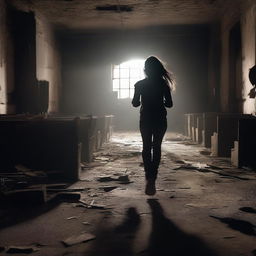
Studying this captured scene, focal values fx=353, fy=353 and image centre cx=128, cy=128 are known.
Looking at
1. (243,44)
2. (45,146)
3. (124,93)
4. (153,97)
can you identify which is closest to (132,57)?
(124,93)

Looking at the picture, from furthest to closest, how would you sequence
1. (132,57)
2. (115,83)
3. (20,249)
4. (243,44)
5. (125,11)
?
(115,83)
(132,57)
(125,11)
(243,44)
(20,249)

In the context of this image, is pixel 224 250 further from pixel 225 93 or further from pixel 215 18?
pixel 215 18

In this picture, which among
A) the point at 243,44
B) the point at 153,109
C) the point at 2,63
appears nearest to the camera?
the point at 153,109

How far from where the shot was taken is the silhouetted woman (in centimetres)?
426

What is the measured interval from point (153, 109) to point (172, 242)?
1.96m

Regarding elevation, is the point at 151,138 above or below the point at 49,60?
below

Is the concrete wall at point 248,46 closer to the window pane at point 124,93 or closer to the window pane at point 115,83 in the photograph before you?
the window pane at point 124,93

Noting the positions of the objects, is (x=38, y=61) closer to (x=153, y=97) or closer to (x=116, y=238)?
(x=153, y=97)

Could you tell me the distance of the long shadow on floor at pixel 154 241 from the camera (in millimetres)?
2434

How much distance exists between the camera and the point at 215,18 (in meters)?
13.2

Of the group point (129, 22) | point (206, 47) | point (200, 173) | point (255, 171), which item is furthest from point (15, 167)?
point (206, 47)

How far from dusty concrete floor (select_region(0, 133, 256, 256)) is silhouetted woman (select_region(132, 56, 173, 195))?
1.24 feet

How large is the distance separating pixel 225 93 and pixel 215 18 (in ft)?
9.84

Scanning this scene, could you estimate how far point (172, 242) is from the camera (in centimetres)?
263
